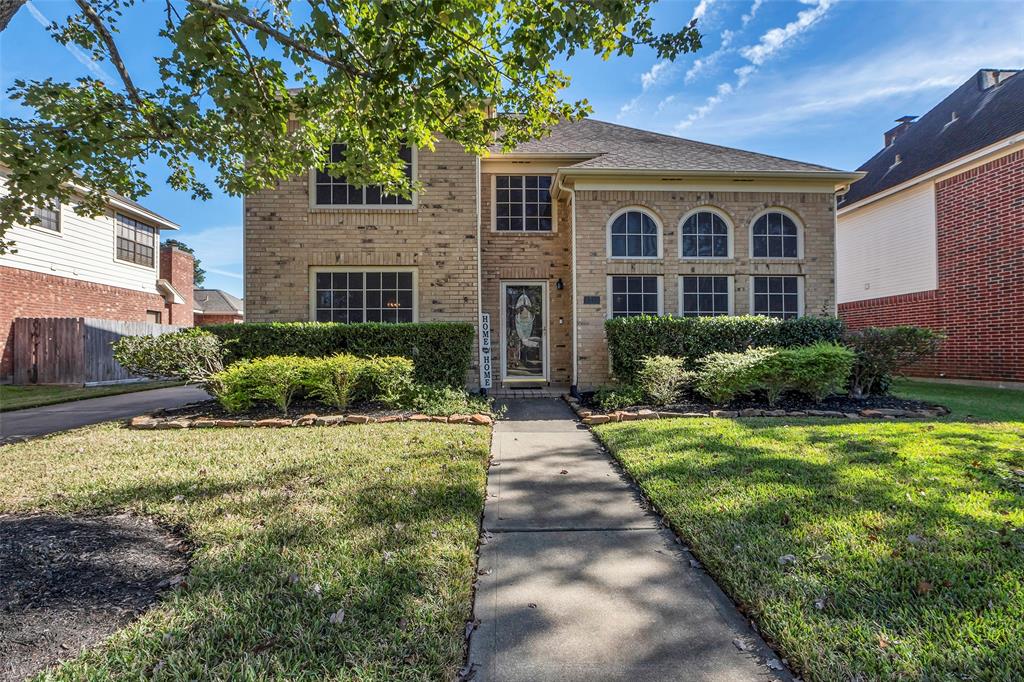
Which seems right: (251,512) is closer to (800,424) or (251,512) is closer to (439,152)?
(800,424)

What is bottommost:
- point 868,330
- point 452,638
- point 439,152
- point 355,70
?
point 452,638

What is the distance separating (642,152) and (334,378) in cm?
824

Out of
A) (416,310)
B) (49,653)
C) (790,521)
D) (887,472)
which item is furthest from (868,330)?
(49,653)

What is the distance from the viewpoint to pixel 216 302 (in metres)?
32.2

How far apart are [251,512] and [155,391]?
11.0 m

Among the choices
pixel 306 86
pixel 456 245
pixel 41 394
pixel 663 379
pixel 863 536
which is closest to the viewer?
pixel 863 536

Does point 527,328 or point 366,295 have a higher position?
point 366,295

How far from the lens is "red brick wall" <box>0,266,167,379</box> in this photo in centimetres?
1188

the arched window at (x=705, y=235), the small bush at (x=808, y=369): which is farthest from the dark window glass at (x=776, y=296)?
the small bush at (x=808, y=369)

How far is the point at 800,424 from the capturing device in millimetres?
5762

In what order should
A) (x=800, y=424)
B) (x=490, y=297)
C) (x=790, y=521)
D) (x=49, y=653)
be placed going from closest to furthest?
(x=49, y=653) < (x=790, y=521) < (x=800, y=424) < (x=490, y=297)

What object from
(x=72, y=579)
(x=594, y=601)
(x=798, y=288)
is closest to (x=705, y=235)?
(x=798, y=288)

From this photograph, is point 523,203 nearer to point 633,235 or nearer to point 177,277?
point 633,235

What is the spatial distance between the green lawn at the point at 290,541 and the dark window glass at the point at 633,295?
5.29 metres
